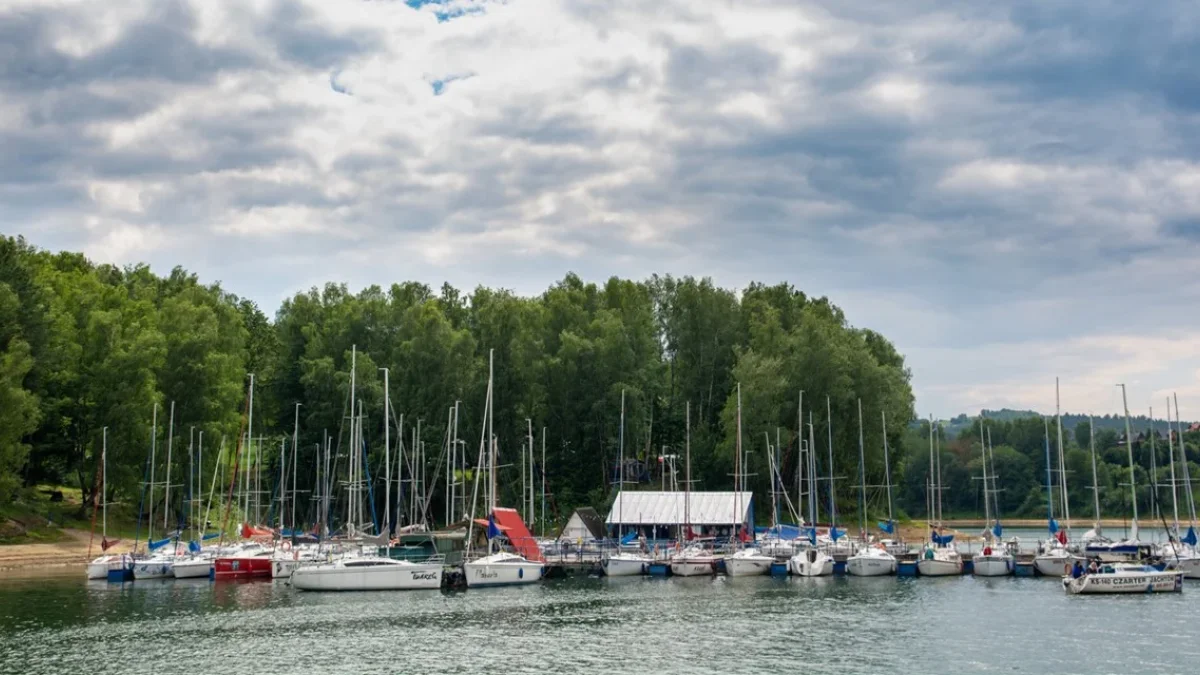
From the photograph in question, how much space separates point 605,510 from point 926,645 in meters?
58.5

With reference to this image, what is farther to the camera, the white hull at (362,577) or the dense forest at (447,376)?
the dense forest at (447,376)

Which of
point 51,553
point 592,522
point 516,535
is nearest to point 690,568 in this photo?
point 516,535

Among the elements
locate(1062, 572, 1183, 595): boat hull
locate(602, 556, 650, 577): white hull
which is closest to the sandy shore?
locate(602, 556, 650, 577): white hull

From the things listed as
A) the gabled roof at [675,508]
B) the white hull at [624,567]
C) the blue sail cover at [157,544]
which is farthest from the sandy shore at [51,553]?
the gabled roof at [675,508]

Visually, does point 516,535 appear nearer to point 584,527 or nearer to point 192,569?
point 584,527

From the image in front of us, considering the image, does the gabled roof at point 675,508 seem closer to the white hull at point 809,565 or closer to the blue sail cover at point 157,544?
the white hull at point 809,565

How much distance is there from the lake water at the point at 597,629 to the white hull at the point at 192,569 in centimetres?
351

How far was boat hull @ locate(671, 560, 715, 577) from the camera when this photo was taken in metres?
72.2

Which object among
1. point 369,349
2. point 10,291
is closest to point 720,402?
point 369,349

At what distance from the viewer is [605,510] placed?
331ft

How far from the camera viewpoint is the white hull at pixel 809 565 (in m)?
71.2

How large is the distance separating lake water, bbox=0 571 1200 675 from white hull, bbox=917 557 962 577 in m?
4.07

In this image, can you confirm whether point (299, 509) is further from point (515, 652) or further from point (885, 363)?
point (515, 652)

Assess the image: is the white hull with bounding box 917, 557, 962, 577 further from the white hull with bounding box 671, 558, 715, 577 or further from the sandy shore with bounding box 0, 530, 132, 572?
the sandy shore with bounding box 0, 530, 132, 572
